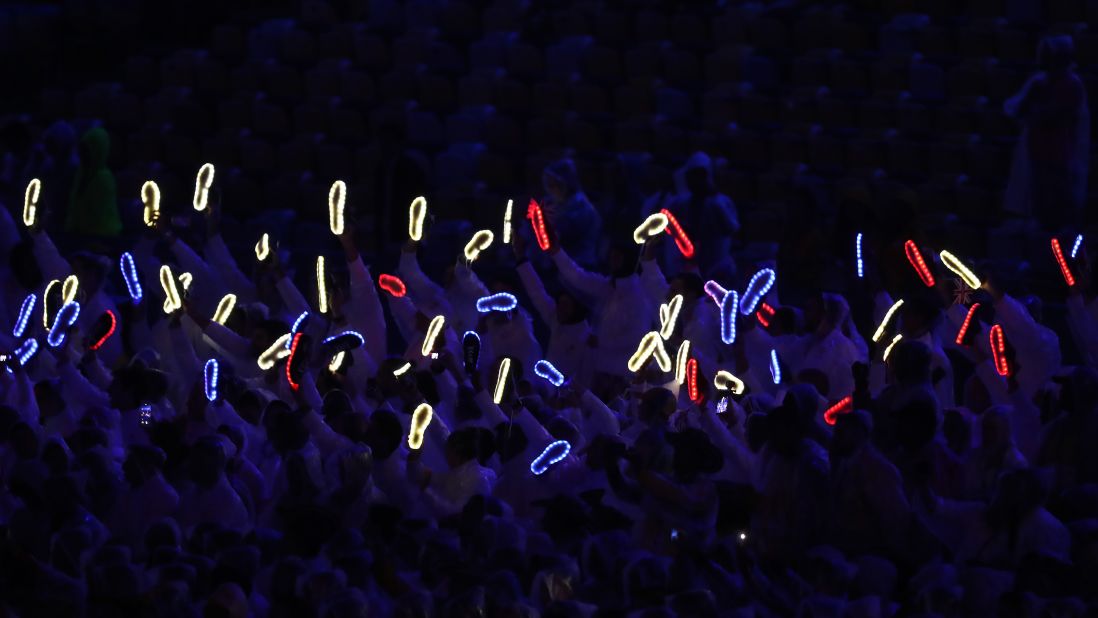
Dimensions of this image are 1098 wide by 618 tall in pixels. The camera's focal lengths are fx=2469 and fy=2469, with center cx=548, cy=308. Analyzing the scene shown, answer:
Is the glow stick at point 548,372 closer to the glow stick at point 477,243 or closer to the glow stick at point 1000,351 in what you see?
the glow stick at point 477,243

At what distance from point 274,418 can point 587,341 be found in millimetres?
2605

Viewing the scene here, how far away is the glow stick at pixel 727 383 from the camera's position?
10.5m

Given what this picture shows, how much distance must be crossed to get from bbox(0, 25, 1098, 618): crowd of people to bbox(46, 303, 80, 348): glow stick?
2cm

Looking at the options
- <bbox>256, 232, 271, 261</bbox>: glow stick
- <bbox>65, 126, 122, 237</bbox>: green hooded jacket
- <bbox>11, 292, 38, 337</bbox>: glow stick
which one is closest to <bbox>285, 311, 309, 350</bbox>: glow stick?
<bbox>256, 232, 271, 261</bbox>: glow stick

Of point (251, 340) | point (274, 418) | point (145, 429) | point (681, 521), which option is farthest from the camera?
point (251, 340)

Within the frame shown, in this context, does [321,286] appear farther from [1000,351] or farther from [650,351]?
[1000,351]

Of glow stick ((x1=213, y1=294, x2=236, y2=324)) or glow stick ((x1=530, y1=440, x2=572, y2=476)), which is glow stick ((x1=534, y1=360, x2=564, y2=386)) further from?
glow stick ((x1=213, y1=294, x2=236, y2=324))

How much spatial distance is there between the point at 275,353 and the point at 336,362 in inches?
11.0

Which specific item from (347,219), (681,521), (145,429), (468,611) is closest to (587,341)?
(347,219)

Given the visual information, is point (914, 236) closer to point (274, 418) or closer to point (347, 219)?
point (347, 219)

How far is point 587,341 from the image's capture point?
1190 centimetres

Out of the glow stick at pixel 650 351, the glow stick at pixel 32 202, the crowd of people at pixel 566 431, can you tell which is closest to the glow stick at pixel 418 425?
the crowd of people at pixel 566 431

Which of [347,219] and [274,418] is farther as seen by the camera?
[347,219]

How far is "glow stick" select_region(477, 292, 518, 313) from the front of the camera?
1148 cm
